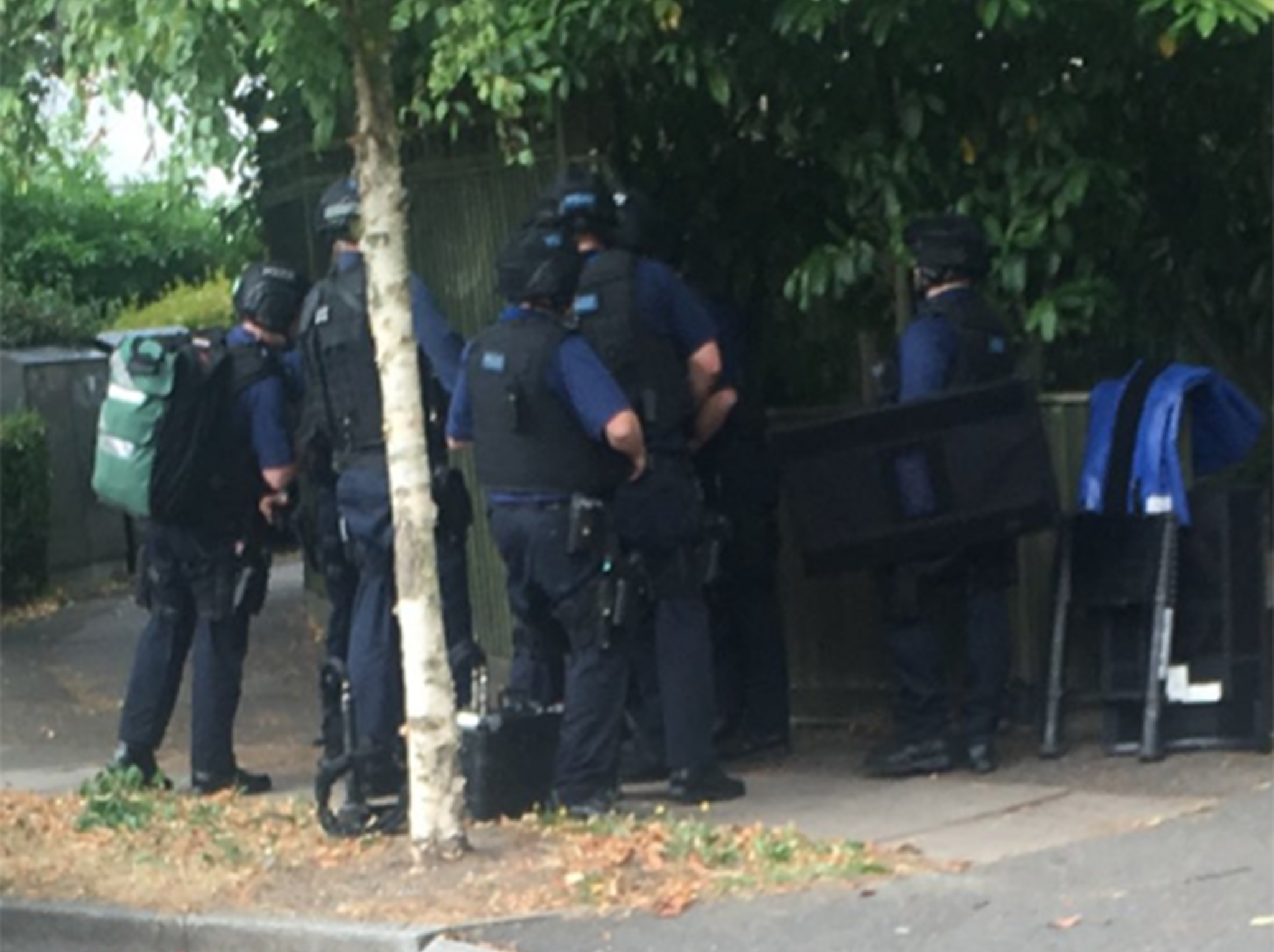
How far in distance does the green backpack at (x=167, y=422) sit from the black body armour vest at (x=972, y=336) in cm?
233

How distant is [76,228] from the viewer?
26.5 metres

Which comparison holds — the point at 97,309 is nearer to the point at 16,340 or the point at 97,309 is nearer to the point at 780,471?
the point at 16,340

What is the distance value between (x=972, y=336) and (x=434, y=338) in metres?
1.76

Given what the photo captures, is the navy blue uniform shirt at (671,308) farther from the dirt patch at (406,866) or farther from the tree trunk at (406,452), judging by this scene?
the dirt patch at (406,866)

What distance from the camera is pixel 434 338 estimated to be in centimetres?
911

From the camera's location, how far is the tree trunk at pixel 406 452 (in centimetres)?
798

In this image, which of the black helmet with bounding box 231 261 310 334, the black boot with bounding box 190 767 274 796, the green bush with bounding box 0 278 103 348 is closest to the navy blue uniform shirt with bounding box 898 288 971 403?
the black helmet with bounding box 231 261 310 334

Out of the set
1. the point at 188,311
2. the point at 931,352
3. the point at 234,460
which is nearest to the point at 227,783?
the point at 234,460

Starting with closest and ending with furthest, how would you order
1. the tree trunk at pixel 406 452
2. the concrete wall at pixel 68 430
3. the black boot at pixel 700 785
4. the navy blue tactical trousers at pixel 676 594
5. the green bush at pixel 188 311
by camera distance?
1. the tree trunk at pixel 406 452
2. the navy blue tactical trousers at pixel 676 594
3. the black boot at pixel 700 785
4. the concrete wall at pixel 68 430
5. the green bush at pixel 188 311

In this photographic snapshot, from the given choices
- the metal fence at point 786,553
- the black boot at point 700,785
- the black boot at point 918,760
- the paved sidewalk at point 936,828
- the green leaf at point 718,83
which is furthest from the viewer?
the metal fence at point 786,553

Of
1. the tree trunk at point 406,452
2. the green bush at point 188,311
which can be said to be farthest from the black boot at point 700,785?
the green bush at point 188,311

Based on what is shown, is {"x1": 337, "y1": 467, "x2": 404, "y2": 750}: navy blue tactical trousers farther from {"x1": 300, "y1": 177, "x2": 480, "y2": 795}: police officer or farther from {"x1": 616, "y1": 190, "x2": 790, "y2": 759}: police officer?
{"x1": 616, "y1": 190, "x2": 790, "y2": 759}: police officer

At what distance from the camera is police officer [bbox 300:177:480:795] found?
8984mm

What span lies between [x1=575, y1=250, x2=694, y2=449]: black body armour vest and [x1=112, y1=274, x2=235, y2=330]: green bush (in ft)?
41.7
